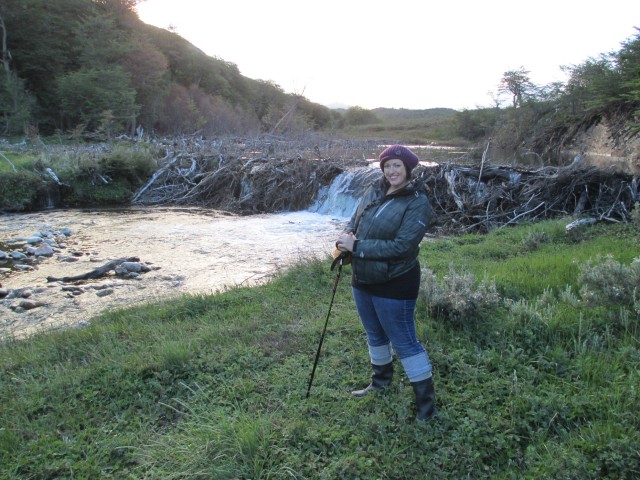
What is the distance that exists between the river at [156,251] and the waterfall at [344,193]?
61 centimetres

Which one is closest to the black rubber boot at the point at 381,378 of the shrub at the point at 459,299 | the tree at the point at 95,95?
the shrub at the point at 459,299

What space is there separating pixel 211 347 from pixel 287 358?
848 millimetres

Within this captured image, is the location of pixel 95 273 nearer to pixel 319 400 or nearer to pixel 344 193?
pixel 319 400

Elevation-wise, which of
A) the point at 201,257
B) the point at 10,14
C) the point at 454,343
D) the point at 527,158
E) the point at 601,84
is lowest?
the point at 201,257

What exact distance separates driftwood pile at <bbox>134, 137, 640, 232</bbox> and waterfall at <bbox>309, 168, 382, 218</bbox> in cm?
43

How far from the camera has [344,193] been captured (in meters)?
14.9

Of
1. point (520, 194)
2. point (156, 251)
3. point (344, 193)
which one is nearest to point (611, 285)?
point (520, 194)

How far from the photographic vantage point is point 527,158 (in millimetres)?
20391

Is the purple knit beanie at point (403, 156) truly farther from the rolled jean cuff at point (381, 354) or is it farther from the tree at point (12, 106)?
the tree at point (12, 106)

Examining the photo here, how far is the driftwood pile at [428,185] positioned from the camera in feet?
33.8

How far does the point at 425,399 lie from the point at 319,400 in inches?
31.7

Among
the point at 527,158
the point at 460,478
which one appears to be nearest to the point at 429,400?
the point at 460,478

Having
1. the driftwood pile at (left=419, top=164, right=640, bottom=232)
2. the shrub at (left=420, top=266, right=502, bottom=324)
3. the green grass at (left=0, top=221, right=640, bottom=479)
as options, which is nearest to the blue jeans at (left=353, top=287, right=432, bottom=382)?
the green grass at (left=0, top=221, right=640, bottom=479)

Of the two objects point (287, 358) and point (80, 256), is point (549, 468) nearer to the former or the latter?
point (287, 358)
